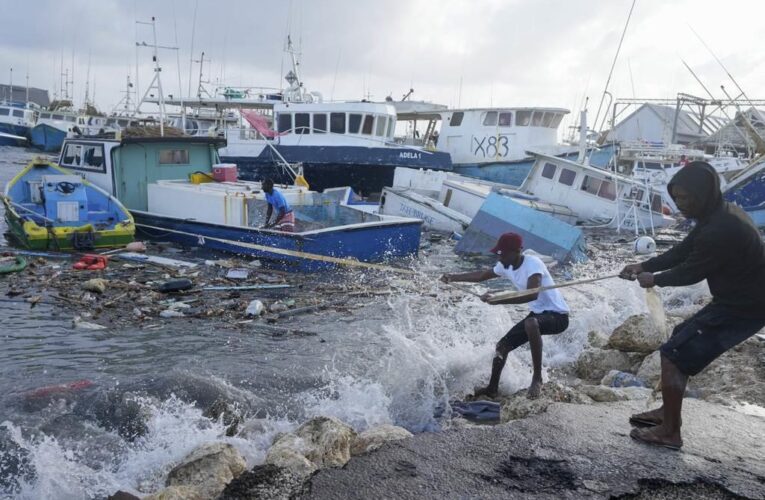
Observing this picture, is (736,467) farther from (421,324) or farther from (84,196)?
(84,196)

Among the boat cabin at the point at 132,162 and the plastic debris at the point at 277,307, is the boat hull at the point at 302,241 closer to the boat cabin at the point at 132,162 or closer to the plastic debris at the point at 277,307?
the boat cabin at the point at 132,162

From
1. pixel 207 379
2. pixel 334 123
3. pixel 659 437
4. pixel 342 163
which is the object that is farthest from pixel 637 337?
pixel 334 123

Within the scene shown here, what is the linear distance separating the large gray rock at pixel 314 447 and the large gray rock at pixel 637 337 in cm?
349

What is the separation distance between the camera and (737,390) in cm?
511

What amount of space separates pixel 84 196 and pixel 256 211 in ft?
12.3

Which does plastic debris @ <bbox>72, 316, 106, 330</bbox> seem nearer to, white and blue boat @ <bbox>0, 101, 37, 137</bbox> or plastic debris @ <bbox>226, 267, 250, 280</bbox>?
plastic debris @ <bbox>226, 267, 250, 280</bbox>

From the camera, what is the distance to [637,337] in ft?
20.7

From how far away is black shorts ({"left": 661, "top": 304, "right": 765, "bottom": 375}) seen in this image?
11.8 ft

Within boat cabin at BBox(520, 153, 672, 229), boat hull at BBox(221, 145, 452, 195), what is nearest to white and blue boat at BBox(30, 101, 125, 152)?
boat hull at BBox(221, 145, 452, 195)

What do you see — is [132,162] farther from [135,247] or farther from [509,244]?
[509,244]

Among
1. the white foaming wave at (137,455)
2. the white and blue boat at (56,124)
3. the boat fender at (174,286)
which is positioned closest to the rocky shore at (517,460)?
the white foaming wave at (137,455)

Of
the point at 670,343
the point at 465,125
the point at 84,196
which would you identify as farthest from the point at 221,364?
the point at 465,125

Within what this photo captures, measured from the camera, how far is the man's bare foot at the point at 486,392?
5590 millimetres

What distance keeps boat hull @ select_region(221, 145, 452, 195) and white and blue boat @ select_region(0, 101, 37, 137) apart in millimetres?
32005
